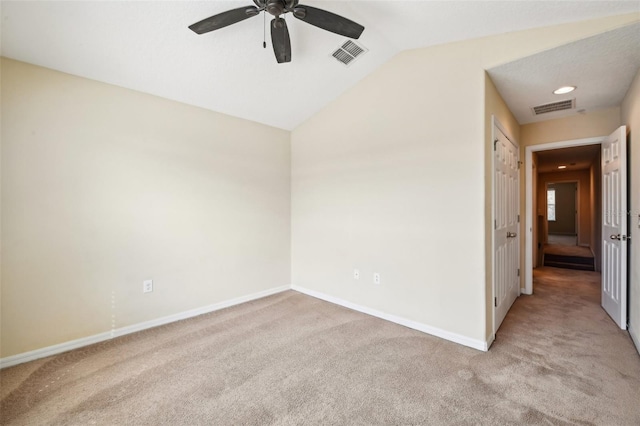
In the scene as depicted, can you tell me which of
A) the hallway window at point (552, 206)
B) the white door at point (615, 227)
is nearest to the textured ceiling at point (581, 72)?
the white door at point (615, 227)

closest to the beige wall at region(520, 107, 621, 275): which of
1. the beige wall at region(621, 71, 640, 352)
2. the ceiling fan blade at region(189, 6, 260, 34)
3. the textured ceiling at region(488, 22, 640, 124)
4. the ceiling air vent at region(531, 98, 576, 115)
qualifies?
the textured ceiling at region(488, 22, 640, 124)

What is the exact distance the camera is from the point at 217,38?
2271 mm

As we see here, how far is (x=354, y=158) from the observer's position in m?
3.31

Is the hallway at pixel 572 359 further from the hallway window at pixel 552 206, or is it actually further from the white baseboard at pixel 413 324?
the hallway window at pixel 552 206

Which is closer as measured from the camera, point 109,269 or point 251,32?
point 251,32

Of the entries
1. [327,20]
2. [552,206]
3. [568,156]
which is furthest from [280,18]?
[552,206]

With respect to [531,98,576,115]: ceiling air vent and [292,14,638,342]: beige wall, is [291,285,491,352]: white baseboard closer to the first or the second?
[292,14,638,342]: beige wall

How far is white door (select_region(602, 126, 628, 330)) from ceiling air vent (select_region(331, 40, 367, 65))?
265 cm

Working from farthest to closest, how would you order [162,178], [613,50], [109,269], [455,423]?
[162,178], [109,269], [613,50], [455,423]

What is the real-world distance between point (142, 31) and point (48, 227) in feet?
5.81

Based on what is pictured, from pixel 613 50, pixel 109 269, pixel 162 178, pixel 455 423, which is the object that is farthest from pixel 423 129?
pixel 109 269

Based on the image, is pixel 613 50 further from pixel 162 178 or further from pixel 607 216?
pixel 162 178

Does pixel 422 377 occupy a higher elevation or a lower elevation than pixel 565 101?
lower

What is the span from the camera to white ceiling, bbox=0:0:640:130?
188 centimetres
